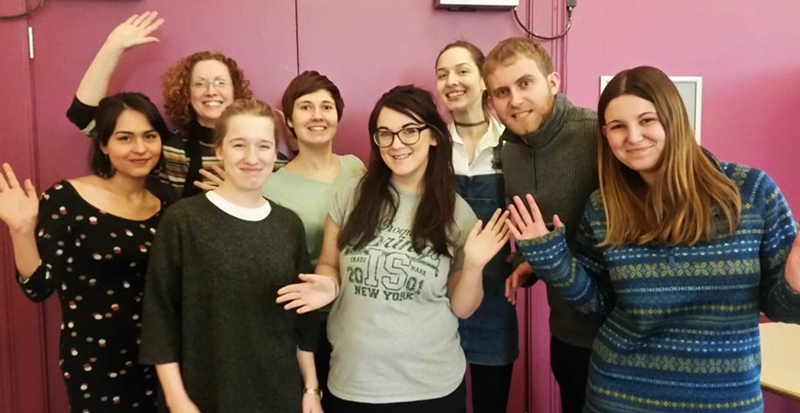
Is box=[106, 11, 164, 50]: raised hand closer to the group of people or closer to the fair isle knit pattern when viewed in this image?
the group of people

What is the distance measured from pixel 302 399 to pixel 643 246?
923 millimetres

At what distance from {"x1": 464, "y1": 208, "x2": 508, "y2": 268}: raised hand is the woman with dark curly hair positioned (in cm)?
77

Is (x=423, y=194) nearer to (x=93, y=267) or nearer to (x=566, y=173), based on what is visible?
(x=566, y=173)

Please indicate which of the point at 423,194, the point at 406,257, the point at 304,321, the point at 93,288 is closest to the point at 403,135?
the point at 423,194

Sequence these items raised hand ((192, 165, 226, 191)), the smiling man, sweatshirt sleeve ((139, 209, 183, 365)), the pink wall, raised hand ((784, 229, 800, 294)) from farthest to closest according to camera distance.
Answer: the pink wall → raised hand ((192, 165, 226, 191)) → the smiling man → sweatshirt sleeve ((139, 209, 183, 365)) → raised hand ((784, 229, 800, 294))

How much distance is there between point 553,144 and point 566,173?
0.30 ft

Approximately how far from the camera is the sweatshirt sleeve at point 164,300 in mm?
1413

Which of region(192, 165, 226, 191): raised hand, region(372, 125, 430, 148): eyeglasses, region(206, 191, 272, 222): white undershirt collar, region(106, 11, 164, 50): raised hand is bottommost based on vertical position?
region(206, 191, 272, 222): white undershirt collar

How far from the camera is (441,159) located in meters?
1.66

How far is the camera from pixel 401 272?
59.9 inches

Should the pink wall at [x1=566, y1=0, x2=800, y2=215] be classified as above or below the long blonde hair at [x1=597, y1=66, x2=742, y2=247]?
above

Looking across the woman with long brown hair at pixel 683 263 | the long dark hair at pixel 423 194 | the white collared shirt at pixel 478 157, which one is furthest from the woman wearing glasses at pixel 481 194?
the woman with long brown hair at pixel 683 263

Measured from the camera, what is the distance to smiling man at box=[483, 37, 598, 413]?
168 cm

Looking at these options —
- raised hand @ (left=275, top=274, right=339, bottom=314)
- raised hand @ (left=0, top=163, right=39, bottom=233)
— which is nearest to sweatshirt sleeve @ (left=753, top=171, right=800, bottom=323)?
raised hand @ (left=275, top=274, right=339, bottom=314)
